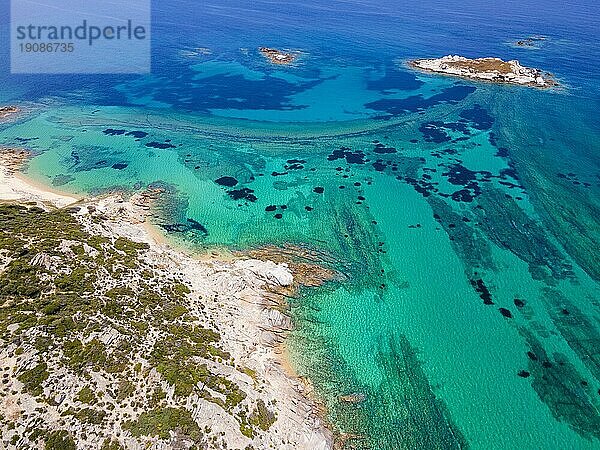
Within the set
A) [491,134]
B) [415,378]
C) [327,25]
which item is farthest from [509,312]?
[327,25]

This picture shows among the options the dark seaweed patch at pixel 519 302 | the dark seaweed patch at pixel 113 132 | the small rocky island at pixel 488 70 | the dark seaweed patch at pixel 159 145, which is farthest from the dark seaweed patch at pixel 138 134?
the small rocky island at pixel 488 70

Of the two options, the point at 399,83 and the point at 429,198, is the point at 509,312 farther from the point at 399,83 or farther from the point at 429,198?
the point at 399,83

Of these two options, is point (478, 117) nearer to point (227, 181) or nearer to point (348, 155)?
point (348, 155)

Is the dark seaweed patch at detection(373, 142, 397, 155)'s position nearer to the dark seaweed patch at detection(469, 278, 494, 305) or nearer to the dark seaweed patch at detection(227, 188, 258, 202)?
the dark seaweed patch at detection(227, 188, 258, 202)

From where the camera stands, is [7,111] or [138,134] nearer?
[138,134]

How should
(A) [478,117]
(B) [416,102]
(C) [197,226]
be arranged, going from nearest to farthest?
1. (C) [197,226]
2. (A) [478,117]
3. (B) [416,102]

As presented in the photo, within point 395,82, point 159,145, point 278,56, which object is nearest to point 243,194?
point 159,145

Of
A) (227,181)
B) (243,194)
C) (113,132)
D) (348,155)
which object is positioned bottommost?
(243,194)

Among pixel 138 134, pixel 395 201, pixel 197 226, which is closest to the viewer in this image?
pixel 197 226
